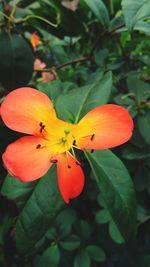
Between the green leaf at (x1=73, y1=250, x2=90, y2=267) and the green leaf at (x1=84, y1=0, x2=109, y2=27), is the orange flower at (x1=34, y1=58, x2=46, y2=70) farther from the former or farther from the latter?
the green leaf at (x1=73, y1=250, x2=90, y2=267)

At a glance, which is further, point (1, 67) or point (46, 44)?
point (46, 44)

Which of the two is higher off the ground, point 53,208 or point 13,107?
point 13,107

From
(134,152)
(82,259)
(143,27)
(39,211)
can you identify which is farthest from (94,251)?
(143,27)

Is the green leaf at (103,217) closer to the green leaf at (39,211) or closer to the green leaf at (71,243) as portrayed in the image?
the green leaf at (71,243)

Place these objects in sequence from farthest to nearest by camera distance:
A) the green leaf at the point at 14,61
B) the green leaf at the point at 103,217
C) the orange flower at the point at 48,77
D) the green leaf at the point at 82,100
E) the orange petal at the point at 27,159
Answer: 1. the orange flower at the point at 48,77
2. the green leaf at the point at 103,217
3. the green leaf at the point at 14,61
4. the green leaf at the point at 82,100
5. the orange petal at the point at 27,159

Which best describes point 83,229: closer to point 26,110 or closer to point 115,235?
point 115,235

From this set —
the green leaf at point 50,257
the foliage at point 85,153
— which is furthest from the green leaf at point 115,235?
the green leaf at point 50,257

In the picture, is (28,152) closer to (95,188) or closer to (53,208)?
(53,208)

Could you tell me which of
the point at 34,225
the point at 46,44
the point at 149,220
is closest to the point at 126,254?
the point at 149,220
